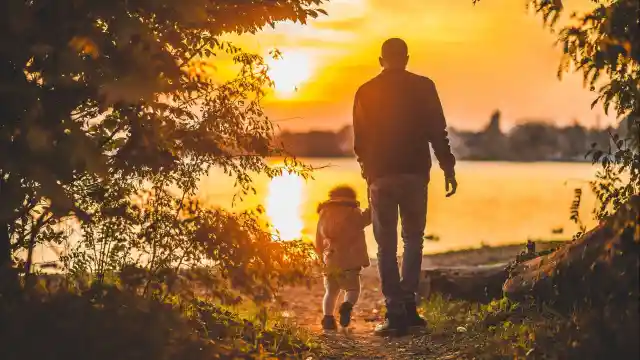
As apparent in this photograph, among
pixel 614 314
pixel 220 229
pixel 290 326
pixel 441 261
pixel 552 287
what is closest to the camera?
pixel 614 314

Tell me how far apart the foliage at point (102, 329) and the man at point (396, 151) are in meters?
2.20

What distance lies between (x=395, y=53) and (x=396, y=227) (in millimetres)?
1799

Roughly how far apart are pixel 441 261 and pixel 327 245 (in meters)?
6.96

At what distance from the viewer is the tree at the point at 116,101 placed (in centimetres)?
535

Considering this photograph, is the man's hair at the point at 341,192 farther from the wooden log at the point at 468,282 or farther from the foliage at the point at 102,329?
the foliage at the point at 102,329

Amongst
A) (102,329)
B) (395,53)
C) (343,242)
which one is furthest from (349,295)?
(102,329)

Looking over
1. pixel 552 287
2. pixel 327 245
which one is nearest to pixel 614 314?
pixel 552 287

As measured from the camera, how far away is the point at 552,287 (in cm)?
707

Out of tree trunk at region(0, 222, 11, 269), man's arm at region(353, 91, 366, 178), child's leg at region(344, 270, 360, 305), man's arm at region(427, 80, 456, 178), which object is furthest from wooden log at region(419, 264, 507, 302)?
tree trunk at region(0, 222, 11, 269)

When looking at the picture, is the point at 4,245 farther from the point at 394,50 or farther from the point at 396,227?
the point at 394,50

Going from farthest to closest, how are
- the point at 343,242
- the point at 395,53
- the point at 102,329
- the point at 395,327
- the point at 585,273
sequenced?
the point at 343,242 < the point at 395,327 < the point at 395,53 < the point at 585,273 < the point at 102,329

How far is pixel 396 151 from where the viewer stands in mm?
8242

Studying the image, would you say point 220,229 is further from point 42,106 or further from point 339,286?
point 339,286

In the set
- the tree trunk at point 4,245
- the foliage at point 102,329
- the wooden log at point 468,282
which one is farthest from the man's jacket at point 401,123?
the tree trunk at point 4,245
